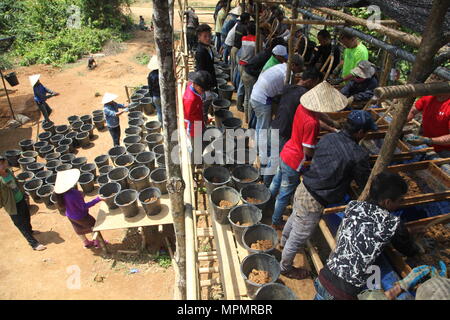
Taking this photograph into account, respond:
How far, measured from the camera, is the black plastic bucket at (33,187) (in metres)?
7.06

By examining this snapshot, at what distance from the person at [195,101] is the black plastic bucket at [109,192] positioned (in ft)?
6.69

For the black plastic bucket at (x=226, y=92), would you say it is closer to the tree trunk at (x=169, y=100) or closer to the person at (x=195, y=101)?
the person at (x=195, y=101)

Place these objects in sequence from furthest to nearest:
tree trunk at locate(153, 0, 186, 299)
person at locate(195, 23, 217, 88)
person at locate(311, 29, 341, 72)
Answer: person at locate(195, 23, 217, 88) < person at locate(311, 29, 341, 72) < tree trunk at locate(153, 0, 186, 299)

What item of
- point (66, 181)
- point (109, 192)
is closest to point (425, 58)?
point (66, 181)

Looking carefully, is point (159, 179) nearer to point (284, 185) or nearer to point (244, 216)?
point (244, 216)

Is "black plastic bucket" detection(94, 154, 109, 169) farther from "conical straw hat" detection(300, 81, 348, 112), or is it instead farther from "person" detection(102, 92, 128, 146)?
"conical straw hat" detection(300, 81, 348, 112)

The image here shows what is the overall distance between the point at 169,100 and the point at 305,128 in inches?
58.0

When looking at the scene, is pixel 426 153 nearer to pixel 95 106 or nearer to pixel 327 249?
pixel 327 249

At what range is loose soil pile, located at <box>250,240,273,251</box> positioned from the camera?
3502mm

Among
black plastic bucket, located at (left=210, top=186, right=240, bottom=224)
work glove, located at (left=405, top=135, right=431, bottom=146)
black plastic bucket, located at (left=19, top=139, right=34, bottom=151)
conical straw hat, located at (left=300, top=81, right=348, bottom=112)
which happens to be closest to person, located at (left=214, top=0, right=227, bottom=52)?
black plastic bucket, located at (left=19, top=139, right=34, bottom=151)

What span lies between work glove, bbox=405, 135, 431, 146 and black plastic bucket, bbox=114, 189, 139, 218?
432 cm

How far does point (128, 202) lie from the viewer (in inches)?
219

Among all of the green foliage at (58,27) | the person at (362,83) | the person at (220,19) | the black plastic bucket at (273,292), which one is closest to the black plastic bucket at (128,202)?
the black plastic bucket at (273,292)

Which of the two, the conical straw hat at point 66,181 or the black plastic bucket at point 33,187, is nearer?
the conical straw hat at point 66,181
